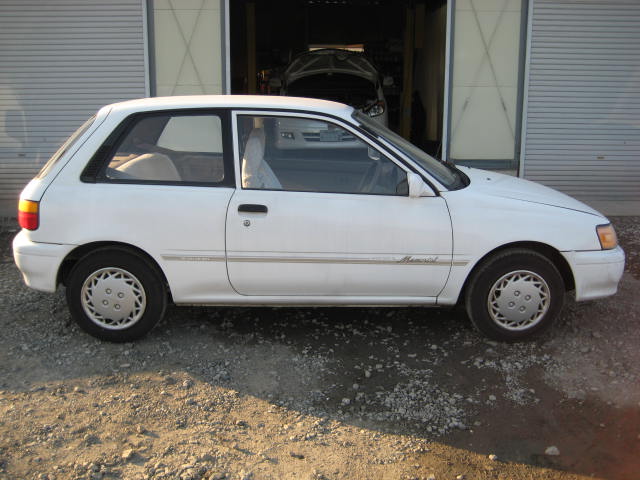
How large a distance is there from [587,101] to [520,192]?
17.1 ft

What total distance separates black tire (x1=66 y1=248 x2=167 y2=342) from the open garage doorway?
7.66 m

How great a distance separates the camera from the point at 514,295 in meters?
4.89

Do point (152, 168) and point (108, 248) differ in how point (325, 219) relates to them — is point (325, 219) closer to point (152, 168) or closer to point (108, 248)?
point (152, 168)

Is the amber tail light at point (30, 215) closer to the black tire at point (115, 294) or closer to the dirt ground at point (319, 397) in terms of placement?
the black tire at point (115, 294)

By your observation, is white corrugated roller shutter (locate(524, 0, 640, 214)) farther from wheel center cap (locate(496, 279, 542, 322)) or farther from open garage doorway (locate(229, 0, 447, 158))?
wheel center cap (locate(496, 279, 542, 322))

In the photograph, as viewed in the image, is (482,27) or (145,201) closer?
(145,201)

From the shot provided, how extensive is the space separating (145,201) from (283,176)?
967mm

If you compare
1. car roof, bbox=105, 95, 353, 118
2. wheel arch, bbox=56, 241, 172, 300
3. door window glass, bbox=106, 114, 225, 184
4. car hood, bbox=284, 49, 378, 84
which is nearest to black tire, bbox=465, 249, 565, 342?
car roof, bbox=105, 95, 353, 118

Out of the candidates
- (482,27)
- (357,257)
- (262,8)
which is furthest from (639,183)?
(262,8)

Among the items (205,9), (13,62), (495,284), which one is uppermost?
(205,9)

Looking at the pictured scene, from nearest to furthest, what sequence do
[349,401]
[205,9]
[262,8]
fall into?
[349,401]
[205,9]
[262,8]

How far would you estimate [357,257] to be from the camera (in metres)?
4.76

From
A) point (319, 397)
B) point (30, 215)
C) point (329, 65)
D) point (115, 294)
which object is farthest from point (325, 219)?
point (329, 65)

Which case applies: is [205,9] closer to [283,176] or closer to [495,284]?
[283,176]
